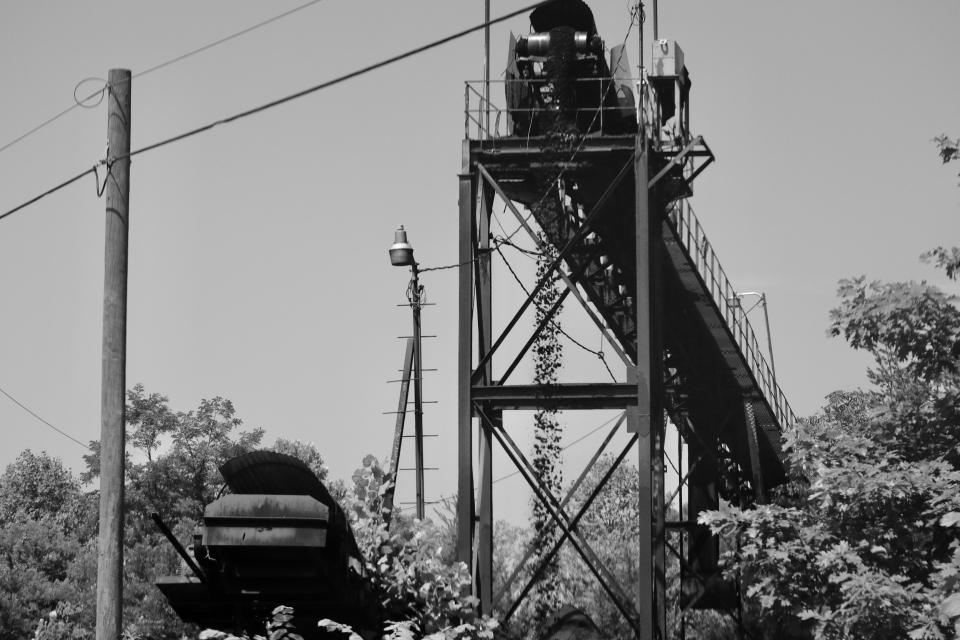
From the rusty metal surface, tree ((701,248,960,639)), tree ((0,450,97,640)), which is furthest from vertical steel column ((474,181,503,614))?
tree ((0,450,97,640))

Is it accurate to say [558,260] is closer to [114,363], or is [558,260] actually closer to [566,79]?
[566,79]

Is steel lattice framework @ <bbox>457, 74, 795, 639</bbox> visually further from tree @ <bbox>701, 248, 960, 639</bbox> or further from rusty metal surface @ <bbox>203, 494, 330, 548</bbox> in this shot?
rusty metal surface @ <bbox>203, 494, 330, 548</bbox>

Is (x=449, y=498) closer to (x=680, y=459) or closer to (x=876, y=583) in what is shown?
(x=680, y=459)

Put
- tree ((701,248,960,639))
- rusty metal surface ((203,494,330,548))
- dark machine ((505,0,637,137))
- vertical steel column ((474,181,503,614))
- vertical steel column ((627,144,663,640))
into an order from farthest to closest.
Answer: dark machine ((505,0,637,137)), vertical steel column ((474,181,503,614)), vertical steel column ((627,144,663,640)), tree ((701,248,960,639)), rusty metal surface ((203,494,330,548))

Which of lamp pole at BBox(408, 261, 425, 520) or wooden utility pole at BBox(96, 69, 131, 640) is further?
lamp pole at BBox(408, 261, 425, 520)

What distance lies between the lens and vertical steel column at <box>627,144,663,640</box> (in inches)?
834

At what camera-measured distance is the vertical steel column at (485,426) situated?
851 inches

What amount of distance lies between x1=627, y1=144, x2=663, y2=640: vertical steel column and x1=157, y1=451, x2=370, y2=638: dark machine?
23.6 feet

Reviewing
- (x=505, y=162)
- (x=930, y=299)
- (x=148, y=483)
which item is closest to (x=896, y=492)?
(x=930, y=299)

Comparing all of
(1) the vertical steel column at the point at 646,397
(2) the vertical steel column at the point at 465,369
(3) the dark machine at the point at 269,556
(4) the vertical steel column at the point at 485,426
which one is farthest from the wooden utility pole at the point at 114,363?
(1) the vertical steel column at the point at 646,397

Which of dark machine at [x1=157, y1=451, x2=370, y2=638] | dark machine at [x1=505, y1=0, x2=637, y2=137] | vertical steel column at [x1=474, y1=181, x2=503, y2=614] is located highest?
dark machine at [x1=505, y1=0, x2=637, y2=137]

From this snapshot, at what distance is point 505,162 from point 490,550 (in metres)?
6.47

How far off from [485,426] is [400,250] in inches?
131

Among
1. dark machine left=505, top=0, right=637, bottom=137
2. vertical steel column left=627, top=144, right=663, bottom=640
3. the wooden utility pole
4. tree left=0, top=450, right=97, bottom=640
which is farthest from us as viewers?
tree left=0, top=450, right=97, bottom=640
